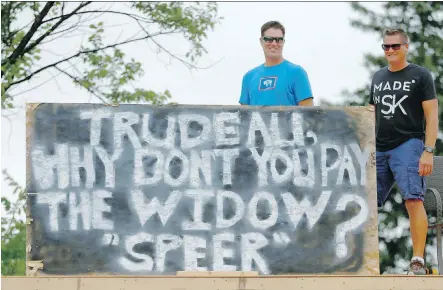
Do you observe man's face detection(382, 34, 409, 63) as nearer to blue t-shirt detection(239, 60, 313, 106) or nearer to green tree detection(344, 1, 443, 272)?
blue t-shirt detection(239, 60, 313, 106)

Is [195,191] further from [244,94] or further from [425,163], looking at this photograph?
[425,163]

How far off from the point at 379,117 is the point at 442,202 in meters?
1.29

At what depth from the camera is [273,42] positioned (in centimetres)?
767

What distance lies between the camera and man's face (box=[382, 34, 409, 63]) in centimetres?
768

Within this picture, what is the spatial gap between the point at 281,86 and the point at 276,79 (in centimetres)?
6

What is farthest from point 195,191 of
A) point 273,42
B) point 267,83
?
point 273,42

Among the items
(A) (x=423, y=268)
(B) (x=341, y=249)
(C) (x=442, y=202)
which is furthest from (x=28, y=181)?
(C) (x=442, y=202)

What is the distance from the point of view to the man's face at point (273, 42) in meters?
7.67

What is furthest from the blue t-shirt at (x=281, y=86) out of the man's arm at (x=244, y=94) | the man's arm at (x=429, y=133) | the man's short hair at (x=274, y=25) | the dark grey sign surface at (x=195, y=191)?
the man's arm at (x=429, y=133)

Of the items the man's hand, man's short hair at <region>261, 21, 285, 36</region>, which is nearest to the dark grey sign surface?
the man's hand

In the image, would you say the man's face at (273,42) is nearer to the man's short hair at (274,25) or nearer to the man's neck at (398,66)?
the man's short hair at (274,25)

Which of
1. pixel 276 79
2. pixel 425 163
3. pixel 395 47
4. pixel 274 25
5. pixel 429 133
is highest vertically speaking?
pixel 274 25

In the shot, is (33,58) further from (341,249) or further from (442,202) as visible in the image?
(341,249)

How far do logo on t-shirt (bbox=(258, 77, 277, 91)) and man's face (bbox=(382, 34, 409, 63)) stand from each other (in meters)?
0.76
